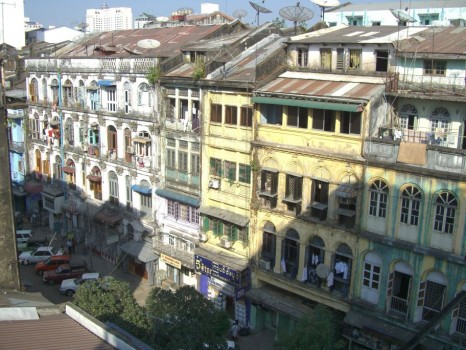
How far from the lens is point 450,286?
74.3 ft

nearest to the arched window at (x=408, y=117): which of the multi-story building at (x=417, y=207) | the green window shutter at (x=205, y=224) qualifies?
the multi-story building at (x=417, y=207)

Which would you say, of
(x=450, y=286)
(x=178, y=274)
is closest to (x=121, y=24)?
(x=178, y=274)

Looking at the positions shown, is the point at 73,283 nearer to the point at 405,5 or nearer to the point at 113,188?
the point at 113,188

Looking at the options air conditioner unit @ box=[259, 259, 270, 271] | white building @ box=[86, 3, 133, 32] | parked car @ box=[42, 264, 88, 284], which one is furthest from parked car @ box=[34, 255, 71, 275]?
white building @ box=[86, 3, 133, 32]

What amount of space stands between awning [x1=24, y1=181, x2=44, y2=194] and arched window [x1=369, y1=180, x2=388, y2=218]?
34776mm

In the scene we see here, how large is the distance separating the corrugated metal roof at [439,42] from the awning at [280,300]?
548 inches

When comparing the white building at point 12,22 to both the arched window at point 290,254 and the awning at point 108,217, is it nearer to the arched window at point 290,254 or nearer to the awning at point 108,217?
the awning at point 108,217

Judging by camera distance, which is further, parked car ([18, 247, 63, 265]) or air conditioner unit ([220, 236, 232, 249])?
parked car ([18, 247, 63, 265])

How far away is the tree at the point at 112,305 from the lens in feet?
67.7

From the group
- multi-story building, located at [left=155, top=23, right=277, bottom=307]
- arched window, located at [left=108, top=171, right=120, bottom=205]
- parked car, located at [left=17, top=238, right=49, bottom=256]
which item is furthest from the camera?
parked car, located at [left=17, top=238, right=49, bottom=256]

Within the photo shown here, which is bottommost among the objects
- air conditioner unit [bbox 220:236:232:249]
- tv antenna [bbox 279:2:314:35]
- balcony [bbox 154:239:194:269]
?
balcony [bbox 154:239:194:269]

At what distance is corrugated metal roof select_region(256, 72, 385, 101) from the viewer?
81.5ft

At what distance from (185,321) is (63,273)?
2071 centimetres

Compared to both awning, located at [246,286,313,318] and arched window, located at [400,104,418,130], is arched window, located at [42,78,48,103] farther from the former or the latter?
arched window, located at [400,104,418,130]
